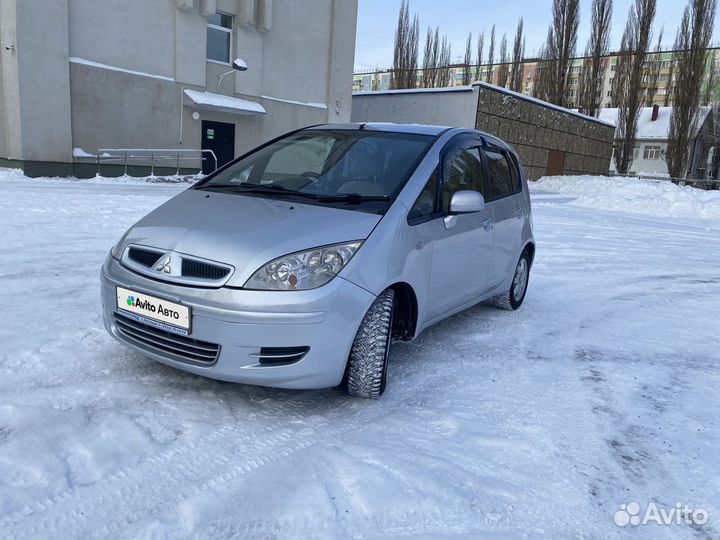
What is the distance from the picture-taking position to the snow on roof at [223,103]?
17.5 metres

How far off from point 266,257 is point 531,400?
1854mm

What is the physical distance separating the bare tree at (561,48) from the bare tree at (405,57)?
8.48m

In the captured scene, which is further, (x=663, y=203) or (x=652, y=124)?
(x=652, y=124)

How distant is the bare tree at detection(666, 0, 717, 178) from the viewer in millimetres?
35594

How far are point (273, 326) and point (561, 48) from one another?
35452mm

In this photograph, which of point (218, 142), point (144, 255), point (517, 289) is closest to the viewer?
point (144, 255)

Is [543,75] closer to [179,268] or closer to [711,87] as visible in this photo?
[711,87]

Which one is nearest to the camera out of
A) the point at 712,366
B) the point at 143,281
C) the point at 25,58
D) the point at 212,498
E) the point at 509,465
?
the point at 212,498

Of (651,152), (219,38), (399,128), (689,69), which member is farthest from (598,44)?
(399,128)

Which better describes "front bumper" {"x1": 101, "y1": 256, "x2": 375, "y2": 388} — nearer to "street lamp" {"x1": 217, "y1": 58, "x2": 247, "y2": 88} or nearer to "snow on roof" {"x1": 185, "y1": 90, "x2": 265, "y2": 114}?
"snow on roof" {"x1": 185, "y1": 90, "x2": 265, "y2": 114}

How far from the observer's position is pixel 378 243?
3223 mm

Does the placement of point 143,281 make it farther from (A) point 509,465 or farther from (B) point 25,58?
(B) point 25,58

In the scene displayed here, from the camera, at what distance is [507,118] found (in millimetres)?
25188

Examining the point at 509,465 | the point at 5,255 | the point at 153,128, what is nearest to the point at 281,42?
the point at 153,128
